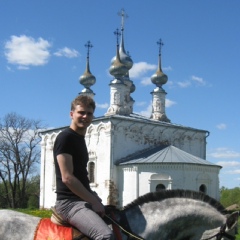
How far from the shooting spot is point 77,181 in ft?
12.4

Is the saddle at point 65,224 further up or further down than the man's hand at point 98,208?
further down

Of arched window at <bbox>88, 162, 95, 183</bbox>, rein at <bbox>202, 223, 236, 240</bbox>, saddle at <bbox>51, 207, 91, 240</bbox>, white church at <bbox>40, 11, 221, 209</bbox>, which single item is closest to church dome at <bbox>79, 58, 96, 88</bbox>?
white church at <bbox>40, 11, 221, 209</bbox>

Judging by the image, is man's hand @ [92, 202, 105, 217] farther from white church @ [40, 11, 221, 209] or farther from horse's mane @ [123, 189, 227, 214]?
white church @ [40, 11, 221, 209]

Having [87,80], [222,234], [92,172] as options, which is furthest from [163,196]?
[87,80]

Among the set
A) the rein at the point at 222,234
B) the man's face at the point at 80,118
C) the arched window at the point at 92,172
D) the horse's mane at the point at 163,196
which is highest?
the arched window at the point at 92,172

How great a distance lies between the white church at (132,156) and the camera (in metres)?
28.2

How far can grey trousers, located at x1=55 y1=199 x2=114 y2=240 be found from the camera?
3.69m

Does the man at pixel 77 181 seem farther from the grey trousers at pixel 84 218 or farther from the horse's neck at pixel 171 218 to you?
the horse's neck at pixel 171 218

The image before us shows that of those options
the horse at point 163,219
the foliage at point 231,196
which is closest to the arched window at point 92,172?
the foliage at point 231,196

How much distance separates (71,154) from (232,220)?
1.46 meters

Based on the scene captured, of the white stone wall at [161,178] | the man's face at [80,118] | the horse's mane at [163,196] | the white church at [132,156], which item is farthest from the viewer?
the white church at [132,156]

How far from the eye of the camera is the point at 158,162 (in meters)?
28.1

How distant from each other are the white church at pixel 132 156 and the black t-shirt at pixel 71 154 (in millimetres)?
24130

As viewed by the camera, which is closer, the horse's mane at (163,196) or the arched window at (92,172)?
the horse's mane at (163,196)
